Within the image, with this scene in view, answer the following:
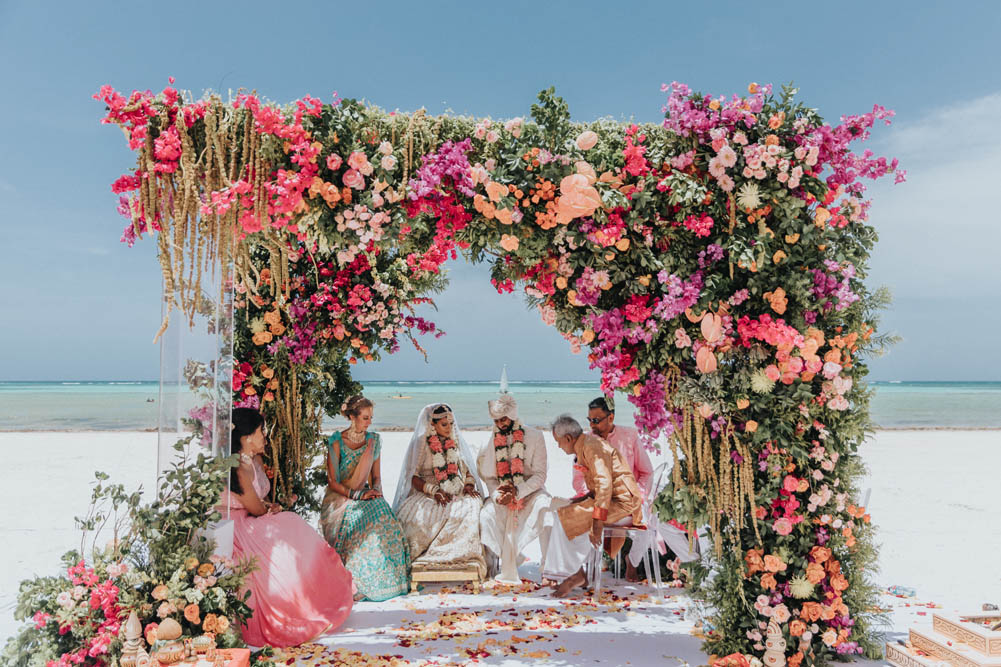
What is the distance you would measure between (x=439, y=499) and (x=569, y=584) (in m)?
1.59

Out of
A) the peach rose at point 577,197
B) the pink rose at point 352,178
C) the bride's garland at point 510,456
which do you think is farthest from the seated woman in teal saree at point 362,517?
the peach rose at point 577,197

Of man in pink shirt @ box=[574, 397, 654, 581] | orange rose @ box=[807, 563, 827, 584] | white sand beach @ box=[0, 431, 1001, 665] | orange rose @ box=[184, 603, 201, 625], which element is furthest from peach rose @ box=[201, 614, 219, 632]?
orange rose @ box=[807, 563, 827, 584]

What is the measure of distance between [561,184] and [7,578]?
7056 millimetres

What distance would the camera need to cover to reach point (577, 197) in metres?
4.02

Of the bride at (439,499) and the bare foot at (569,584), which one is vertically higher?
the bride at (439,499)

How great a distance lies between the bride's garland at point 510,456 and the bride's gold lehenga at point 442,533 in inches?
17.1

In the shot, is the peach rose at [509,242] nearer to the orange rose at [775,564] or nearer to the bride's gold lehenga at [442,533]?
the orange rose at [775,564]

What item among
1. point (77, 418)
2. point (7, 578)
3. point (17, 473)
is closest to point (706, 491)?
point (7, 578)

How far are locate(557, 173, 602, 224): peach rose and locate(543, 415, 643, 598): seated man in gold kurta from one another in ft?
8.48

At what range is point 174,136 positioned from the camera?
3.96 meters

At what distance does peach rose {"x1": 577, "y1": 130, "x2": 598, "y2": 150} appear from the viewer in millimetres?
4148

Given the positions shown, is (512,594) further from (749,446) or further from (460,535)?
(749,446)

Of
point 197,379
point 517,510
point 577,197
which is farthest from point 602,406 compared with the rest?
point 197,379

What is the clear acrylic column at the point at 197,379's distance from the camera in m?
4.36
